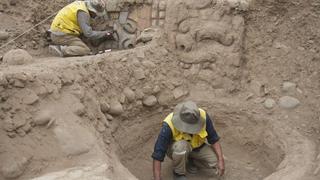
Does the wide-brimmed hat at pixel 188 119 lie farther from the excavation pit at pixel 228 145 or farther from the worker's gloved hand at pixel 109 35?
the worker's gloved hand at pixel 109 35

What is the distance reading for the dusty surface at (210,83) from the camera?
14.1 ft

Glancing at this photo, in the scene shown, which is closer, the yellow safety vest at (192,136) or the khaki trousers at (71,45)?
the yellow safety vest at (192,136)

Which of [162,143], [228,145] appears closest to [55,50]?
[162,143]

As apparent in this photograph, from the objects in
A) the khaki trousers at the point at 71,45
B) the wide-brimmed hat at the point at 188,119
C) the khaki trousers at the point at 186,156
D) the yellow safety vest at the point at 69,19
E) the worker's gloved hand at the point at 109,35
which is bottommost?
the khaki trousers at the point at 186,156

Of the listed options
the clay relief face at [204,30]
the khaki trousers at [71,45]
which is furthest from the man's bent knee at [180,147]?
the khaki trousers at [71,45]

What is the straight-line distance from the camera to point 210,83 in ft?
17.6

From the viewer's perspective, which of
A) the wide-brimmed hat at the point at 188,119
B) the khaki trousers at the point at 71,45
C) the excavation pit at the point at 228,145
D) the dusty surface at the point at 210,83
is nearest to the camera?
the wide-brimmed hat at the point at 188,119

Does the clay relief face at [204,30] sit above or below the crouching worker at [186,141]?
above

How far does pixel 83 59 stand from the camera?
15.9 ft

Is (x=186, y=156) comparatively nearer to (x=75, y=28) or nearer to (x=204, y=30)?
(x=204, y=30)

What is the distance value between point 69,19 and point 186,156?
2551 millimetres

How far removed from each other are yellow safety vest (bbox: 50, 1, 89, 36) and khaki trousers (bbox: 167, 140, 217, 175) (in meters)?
2.33

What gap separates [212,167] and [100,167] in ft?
4.81

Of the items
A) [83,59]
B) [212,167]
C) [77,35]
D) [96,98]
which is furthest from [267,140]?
[77,35]
